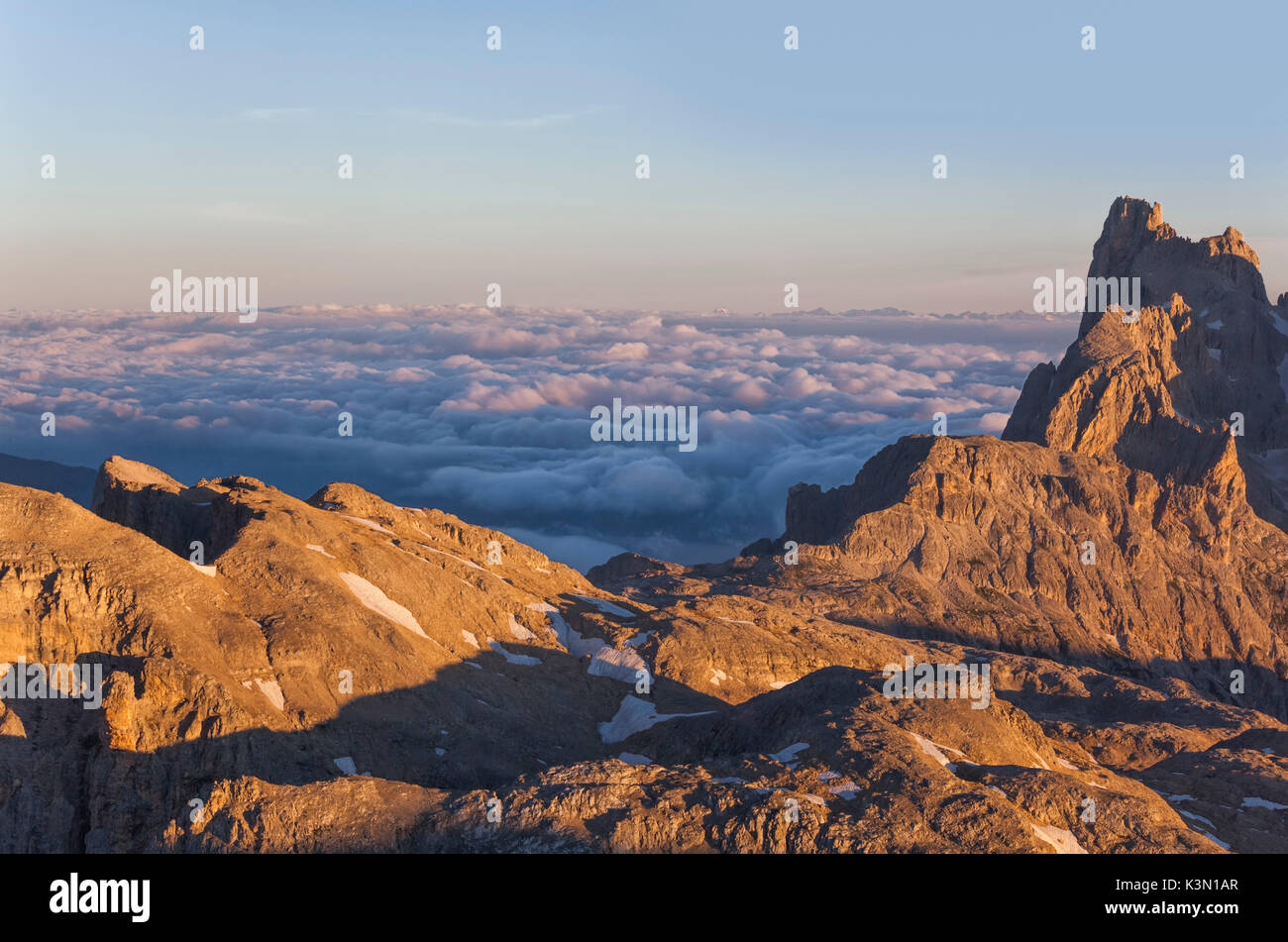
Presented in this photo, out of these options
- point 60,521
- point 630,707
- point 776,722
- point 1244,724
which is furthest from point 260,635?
point 1244,724

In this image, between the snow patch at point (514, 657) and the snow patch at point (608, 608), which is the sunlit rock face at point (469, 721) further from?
the snow patch at point (608, 608)

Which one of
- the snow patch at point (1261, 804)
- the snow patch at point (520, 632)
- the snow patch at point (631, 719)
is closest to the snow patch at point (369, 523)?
the snow patch at point (520, 632)

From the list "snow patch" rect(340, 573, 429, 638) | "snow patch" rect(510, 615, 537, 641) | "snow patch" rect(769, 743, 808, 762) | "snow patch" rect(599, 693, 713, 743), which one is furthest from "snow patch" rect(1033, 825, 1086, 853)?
"snow patch" rect(510, 615, 537, 641)

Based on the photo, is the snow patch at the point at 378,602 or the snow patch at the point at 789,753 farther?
the snow patch at the point at 378,602

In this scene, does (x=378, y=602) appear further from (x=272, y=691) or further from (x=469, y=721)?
(x=272, y=691)

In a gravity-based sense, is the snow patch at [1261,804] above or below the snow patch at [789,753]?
below

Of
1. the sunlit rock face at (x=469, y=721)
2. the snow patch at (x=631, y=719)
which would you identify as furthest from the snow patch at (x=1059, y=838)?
the snow patch at (x=631, y=719)

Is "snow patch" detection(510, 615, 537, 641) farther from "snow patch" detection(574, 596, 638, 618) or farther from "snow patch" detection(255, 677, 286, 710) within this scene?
"snow patch" detection(255, 677, 286, 710)
